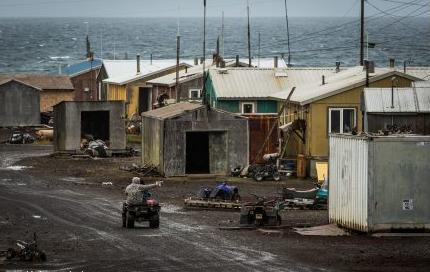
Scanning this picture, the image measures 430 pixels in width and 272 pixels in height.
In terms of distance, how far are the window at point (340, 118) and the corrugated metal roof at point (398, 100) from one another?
15.4 feet

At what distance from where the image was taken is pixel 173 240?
2900 cm

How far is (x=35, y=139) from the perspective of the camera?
68.9 m

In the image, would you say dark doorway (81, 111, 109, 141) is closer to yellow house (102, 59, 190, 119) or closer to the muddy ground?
yellow house (102, 59, 190, 119)

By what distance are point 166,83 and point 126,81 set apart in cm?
746

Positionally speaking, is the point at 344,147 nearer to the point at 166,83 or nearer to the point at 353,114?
the point at 353,114

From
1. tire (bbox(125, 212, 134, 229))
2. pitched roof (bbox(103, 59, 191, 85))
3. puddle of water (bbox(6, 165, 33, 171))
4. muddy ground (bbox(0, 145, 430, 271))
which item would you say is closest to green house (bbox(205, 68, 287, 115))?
puddle of water (bbox(6, 165, 33, 171))

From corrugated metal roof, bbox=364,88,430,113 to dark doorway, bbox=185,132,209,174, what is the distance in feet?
30.9

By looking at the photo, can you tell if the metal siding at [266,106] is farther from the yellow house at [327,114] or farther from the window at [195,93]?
the window at [195,93]

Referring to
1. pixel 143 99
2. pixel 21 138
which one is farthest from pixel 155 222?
pixel 143 99

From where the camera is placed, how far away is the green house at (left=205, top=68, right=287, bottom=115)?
5788cm


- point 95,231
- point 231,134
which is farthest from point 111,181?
point 95,231

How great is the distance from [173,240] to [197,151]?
68.2 feet

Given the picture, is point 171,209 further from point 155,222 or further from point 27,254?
point 27,254

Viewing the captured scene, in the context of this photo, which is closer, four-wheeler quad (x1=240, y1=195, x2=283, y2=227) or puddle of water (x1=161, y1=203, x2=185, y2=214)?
four-wheeler quad (x1=240, y1=195, x2=283, y2=227)
